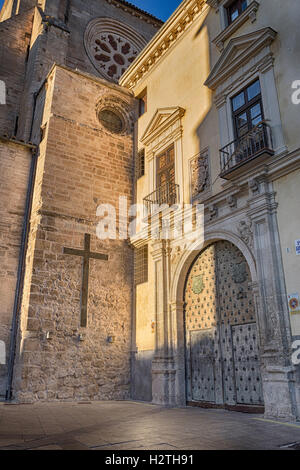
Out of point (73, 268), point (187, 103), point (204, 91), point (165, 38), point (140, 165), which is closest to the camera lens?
point (204, 91)

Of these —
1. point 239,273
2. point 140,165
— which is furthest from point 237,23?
point 239,273

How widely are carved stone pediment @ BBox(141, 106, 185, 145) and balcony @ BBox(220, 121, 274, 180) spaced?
267 centimetres

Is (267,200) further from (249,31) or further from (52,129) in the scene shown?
(52,129)

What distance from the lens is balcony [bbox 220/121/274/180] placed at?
7.60 meters

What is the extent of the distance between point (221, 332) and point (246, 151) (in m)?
4.00

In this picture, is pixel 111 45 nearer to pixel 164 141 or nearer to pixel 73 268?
pixel 164 141

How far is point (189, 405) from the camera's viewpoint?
9078 mm

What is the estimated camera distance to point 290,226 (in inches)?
280

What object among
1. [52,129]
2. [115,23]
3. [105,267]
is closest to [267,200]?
[105,267]

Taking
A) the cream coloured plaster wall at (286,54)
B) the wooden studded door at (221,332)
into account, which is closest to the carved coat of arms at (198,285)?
the wooden studded door at (221,332)

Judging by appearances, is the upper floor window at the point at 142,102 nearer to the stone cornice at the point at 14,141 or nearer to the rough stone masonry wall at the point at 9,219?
the stone cornice at the point at 14,141

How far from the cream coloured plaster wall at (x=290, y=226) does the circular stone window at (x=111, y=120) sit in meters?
7.10

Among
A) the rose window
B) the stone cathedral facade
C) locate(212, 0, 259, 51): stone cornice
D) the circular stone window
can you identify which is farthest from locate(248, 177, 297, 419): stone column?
the rose window

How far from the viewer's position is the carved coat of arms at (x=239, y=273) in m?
8.27
